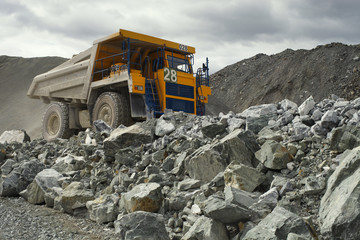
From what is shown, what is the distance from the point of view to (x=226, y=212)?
3.01 m

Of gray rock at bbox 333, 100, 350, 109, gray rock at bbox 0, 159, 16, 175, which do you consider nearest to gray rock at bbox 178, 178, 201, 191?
gray rock at bbox 333, 100, 350, 109

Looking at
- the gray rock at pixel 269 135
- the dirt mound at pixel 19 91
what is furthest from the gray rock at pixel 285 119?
the dirt mound at pixel 19 91

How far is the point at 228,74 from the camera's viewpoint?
2966 centimetres

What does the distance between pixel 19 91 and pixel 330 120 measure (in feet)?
87.8

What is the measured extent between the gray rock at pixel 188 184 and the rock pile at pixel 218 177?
0.01m

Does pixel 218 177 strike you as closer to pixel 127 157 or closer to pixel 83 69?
pixel 127 157

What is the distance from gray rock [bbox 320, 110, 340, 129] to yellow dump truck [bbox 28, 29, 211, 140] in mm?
4660

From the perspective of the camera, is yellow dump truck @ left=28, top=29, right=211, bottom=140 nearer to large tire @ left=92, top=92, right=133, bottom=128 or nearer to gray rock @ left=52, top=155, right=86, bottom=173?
large tire @ left=92, top=92, right=133, bottom=128

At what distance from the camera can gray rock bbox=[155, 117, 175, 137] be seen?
5.99 m

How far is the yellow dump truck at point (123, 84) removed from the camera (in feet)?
27.5

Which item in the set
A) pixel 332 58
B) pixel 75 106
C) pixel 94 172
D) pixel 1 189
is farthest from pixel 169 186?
pixel 332 58

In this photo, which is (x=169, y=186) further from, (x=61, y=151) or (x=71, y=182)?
(x=61, y=151)

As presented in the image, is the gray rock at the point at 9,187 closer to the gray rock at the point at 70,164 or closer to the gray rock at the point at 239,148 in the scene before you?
the gray rock at the point at 70,164

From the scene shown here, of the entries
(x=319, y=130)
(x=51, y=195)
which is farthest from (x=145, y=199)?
(x=319, y=130)
